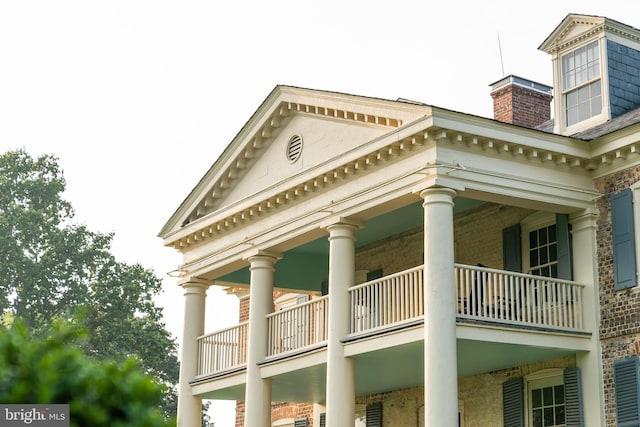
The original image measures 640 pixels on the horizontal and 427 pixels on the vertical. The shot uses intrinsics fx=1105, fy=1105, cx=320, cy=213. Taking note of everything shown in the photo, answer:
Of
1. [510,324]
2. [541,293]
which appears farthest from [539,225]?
[510,324]

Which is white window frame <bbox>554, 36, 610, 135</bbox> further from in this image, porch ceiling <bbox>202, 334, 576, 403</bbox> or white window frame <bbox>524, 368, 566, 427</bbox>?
white window frame <bbox>524, 368, 566, 427</bbox>

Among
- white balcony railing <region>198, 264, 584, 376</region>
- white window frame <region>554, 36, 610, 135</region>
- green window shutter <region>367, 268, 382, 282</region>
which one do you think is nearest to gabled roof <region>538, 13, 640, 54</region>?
white window frame <region>554, 36, 610, 135</region>

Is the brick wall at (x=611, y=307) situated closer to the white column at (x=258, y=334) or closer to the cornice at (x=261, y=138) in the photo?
the cornice at (x=261, y=138)

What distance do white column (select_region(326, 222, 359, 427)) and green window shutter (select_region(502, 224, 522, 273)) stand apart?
2.95 meters

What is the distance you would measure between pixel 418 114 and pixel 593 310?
4.55m

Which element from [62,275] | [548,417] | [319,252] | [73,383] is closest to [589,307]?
[548,417]

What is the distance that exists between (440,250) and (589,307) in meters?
3.12

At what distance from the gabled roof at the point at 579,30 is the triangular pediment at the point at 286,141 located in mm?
4489

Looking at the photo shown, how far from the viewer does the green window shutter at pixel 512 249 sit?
66.3ft

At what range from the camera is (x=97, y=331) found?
4566 cm

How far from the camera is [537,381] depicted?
19.9 metres

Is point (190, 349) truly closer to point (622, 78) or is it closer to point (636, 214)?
point (636, 214)

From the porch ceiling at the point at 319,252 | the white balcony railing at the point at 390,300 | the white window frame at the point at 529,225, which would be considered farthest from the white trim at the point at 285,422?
the white window frame at the point at 529,225

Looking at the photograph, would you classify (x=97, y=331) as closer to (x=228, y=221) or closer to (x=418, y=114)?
(x=228, y=221)
